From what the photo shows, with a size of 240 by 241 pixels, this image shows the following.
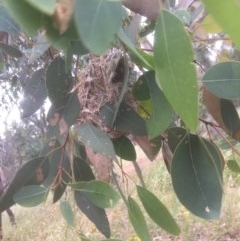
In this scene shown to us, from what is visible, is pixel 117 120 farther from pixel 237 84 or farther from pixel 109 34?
pixel 109 34

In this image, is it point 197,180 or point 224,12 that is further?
point 197,180

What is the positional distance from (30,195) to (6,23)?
0.78 ft

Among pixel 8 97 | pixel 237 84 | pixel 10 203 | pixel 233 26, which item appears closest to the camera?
pixel 233 26

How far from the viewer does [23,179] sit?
0.64 meters

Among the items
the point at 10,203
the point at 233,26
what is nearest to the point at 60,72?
the point at 10,203

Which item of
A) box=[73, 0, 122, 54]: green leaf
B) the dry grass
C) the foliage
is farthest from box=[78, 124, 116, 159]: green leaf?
the dry grass

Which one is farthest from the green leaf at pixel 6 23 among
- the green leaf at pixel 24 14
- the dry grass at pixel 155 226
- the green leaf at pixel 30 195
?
the dry grass at pixel 155 226

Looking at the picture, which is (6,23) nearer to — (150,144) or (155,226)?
(150,144)

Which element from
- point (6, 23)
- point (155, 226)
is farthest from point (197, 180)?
point (155, 226)

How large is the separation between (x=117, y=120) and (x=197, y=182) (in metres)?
0.13

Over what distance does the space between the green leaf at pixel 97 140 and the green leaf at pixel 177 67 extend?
20cm

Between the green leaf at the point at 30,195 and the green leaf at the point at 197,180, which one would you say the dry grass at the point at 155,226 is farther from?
the green leaf at the point at 197,180

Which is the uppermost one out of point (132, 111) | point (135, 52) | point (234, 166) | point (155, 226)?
point (135, 52)

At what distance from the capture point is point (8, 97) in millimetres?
3893
